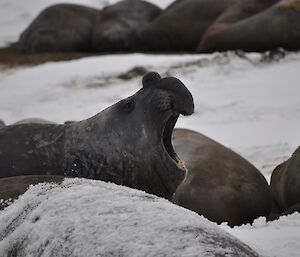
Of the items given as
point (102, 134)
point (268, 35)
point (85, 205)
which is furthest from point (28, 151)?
point (268, 35)

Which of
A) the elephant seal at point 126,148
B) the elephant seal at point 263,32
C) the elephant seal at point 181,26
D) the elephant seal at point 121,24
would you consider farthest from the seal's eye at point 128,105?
the elephant seal at point 121,24

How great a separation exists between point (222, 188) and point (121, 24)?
6.96m

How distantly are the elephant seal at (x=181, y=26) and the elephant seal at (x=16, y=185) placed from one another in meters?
7.84

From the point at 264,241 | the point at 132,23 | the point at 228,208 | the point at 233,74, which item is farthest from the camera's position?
the point at 132,23

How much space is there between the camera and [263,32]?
8.95 m

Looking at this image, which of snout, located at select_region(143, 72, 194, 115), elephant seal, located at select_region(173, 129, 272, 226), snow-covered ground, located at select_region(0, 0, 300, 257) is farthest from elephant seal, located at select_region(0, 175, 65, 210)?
snow-covered ground, located at select_region(0, 0, 300, 257)

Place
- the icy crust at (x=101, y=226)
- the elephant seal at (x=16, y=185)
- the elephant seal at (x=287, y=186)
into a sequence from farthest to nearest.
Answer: the elephant seal at (x=287, y=186)
the elephant seal at (x=16, y=185)
the icy crust at (x=101, y=226)

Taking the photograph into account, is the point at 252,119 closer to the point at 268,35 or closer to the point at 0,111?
the point at 268,35

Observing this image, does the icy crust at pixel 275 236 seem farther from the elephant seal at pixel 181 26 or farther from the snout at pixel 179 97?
the elephant seal at pixel 181 26

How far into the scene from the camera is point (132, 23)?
11234mm

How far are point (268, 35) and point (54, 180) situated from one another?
674cm

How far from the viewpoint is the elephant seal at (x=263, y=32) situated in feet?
28.8

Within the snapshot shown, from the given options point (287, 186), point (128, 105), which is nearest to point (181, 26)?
point (287, 186)

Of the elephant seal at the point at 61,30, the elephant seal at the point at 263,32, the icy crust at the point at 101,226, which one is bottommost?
the elephant seal at the point at 61,30
